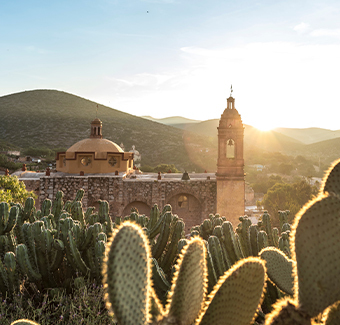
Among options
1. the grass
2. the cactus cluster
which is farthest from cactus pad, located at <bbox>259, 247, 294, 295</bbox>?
the cactus cluster

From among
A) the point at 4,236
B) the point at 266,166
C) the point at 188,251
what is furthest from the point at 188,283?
the point at 266,166

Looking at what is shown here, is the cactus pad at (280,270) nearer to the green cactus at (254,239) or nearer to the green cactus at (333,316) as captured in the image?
the green cactus at (333,316)

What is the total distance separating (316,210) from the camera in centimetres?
144

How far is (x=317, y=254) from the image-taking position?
4.63ft

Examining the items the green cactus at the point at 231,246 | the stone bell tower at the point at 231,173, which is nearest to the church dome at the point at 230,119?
the stone bell tower at the point at 231,173

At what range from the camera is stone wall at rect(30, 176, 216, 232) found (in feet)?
51.6

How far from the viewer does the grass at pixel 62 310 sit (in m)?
4.23

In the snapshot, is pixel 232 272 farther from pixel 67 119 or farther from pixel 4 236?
pixel 67 119

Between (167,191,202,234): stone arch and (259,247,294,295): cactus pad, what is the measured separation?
1366 cm

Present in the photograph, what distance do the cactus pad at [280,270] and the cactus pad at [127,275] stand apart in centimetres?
157

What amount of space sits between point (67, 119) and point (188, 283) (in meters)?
58.0

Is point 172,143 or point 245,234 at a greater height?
point 172,143

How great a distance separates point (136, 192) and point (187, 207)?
116 inches

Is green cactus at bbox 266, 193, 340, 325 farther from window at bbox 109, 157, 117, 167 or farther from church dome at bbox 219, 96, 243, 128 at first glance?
window at bbox 109, 157, 117, 167
